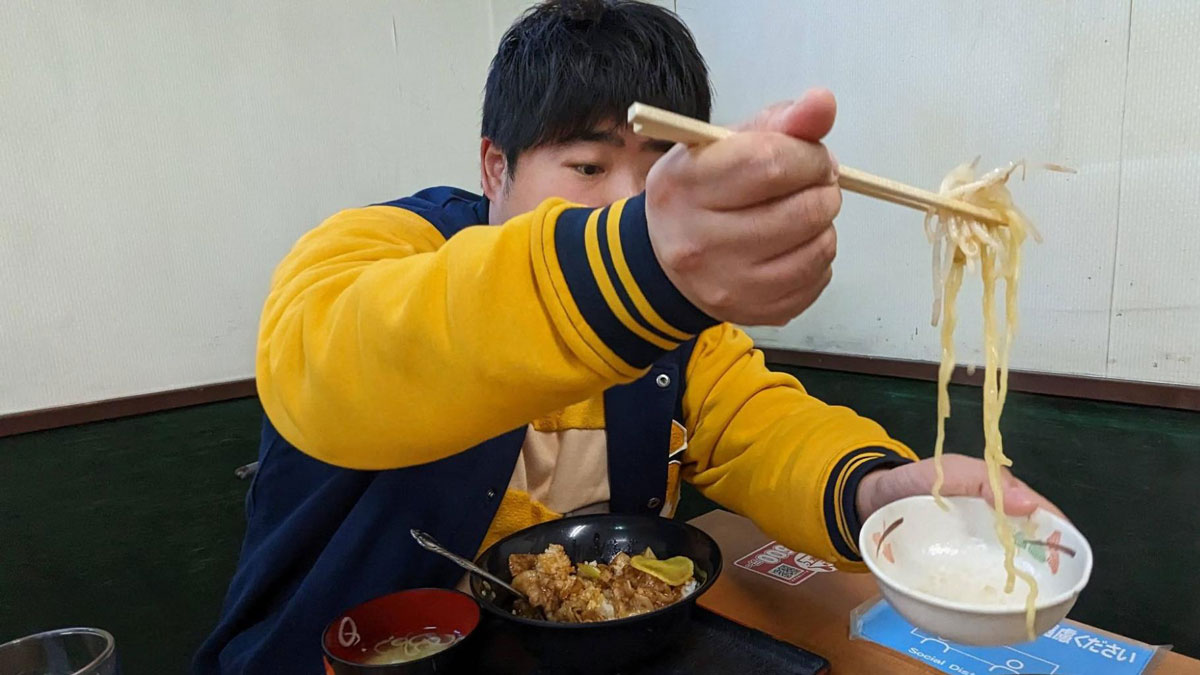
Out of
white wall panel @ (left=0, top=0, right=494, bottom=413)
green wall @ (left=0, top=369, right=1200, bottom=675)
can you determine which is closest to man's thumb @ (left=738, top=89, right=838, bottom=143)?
green wall @ (left=0, top=369, right=1200, bottom=675)

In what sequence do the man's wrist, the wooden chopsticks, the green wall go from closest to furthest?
the wooden chopsticks → the man's wrist → the green wall

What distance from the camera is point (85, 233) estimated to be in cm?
191

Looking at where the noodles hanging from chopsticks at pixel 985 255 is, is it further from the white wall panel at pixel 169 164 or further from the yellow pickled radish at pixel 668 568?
the white wall panel at pixel 169 164

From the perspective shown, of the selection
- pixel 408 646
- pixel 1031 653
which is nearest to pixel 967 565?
pixel 1031 653

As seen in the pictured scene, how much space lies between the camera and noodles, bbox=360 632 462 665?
2.62 ft

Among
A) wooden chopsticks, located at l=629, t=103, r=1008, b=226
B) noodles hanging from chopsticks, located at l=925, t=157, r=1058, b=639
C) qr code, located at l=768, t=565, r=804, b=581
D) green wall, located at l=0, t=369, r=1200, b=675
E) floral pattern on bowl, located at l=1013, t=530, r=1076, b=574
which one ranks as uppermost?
wooden chopsticks, located at l=629, t=103, r=1008, b=226

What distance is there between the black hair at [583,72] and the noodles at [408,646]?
0.65m

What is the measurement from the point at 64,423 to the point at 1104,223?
255cm

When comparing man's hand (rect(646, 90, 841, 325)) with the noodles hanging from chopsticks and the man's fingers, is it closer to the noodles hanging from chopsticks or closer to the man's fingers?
the man's fingers

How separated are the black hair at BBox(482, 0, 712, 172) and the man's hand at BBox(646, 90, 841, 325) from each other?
517mm

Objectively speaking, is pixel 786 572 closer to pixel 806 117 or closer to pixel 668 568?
pixel 668 568

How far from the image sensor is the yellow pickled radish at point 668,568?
2.93ft

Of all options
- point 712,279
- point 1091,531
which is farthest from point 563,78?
point 1091,531

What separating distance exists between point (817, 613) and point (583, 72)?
0.81 meters
